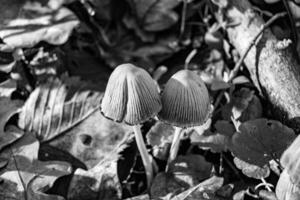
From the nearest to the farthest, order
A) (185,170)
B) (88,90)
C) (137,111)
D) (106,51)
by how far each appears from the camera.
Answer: (137,111), (185,170), (88,90), (106,51)

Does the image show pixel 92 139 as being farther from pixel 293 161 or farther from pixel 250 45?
pixel 293 161

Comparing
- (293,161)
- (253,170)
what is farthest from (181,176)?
(293,161)

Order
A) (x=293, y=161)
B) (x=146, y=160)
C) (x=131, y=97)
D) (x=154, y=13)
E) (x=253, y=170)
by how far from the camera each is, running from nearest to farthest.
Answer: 1. (x=293, y=161)
2. (x=131, y=97)
3. (x=253, y=170)
4. (x=146, y=160)
5. (x=154, y=13)

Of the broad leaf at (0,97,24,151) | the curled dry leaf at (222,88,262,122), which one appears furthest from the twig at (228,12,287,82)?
the broad leaf at (0,97,24,151)

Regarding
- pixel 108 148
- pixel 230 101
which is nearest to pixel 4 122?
pixel 108 148

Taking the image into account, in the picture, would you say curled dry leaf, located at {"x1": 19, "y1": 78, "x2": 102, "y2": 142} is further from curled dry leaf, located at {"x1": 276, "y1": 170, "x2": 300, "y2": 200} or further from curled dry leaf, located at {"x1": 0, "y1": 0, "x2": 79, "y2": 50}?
curled dry leaf, located at {"x1": 276, "y1": 170, "x2": 300, "y2": 200}

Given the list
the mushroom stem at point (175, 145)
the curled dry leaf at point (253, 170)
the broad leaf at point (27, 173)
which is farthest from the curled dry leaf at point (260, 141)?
the broad leaf at point (27, 173)

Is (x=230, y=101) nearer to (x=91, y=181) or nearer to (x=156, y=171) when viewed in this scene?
(x=156, y=171)
